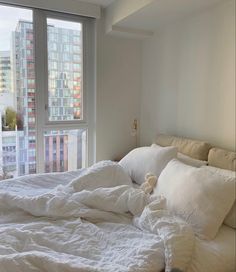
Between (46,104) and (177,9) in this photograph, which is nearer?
(177,9)

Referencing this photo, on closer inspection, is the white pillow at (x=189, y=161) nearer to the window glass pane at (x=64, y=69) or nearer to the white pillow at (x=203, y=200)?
the white pillow at (x=203, y=200)

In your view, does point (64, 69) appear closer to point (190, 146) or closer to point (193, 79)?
point (193, 79)

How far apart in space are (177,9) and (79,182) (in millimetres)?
1386

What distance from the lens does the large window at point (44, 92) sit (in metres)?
2.46

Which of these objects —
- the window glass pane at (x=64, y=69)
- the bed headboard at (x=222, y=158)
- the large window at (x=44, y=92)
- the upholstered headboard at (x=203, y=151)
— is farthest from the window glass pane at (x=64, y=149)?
the bed headboard at (x=222, y=158)

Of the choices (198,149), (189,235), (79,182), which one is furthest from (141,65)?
(189,235)

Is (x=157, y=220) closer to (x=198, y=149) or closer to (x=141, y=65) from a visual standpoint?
(x=198, y=149)

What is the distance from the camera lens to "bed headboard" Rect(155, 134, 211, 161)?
1.88 meters

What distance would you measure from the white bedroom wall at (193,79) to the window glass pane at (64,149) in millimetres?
638

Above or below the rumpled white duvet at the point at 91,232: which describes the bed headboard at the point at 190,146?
above

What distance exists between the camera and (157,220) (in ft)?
4.23

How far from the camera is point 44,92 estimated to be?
258cm

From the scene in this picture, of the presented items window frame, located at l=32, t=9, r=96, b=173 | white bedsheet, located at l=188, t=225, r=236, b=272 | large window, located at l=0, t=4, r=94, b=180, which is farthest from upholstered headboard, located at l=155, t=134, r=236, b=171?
large window, located at l=0, t=4, r=94, b=180

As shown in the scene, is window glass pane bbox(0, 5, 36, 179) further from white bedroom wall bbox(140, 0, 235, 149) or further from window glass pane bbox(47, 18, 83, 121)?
white bedroom wall bbox(140, 0, 235, 149)
